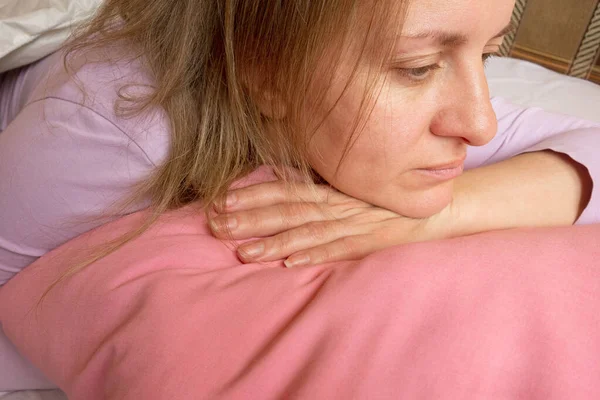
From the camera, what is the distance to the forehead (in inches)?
22.6

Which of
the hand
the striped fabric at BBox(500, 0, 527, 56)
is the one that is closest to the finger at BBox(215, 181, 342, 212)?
the hand

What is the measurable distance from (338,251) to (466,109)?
0.70ft

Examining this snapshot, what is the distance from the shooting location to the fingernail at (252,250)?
2.12 ft

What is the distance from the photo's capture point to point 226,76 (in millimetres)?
729

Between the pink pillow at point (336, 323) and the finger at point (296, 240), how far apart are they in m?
0.02

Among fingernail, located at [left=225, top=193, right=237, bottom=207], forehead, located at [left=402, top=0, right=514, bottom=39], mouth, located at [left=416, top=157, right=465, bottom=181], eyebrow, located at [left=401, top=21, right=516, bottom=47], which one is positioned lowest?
Answer: fingernail, located at [left=225, top=193, right=237, bottom=207]

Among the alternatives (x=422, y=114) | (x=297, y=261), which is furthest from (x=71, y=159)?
(x=422, y=114)

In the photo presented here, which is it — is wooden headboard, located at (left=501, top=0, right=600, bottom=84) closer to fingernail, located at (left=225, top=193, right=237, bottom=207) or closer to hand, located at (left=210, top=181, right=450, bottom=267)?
hand, located at (left=210, top=181, right=450, bottom=267)

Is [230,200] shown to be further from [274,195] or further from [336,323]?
[336,323]

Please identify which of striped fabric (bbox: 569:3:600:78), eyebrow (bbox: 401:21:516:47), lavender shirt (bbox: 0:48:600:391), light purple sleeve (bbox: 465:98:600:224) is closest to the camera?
eyebrow (bbox: 401:21:516:47)

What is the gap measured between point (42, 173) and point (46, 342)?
0.20 metres

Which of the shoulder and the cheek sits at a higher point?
the cheek

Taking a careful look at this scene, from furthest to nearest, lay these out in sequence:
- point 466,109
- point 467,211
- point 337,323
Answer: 1. point 467,211
2. point 466,109
3. point 337,323

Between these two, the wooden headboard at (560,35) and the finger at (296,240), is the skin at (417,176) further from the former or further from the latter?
the wooden headboard at (560,35)
